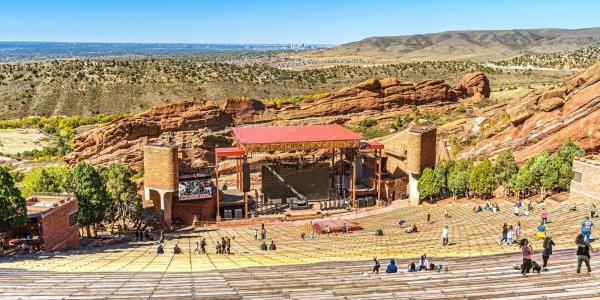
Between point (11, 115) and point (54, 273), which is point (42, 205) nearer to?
point (54, 273)

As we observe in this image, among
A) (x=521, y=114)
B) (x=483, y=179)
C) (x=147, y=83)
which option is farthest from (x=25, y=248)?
(x=147, y=83)

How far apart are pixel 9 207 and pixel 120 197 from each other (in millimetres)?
11146

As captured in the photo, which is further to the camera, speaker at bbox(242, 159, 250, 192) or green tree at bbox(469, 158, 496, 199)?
speaker at bbox(242, 159, 250, 192)

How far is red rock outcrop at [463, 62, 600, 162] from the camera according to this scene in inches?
1745

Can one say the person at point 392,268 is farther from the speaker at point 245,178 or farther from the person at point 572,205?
the speaker at point 245,178

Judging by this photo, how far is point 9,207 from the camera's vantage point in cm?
2891

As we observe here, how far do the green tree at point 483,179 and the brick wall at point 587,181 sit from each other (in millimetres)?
6717

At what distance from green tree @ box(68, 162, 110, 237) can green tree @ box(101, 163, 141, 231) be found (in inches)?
80.5

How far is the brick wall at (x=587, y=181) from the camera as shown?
33969mm

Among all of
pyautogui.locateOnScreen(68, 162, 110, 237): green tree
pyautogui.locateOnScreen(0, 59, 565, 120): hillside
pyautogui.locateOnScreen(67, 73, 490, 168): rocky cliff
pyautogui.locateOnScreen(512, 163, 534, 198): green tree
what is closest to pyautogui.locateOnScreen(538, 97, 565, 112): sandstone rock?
pyautogui.locateOnScreen(512, 163, 534, 198): green tree

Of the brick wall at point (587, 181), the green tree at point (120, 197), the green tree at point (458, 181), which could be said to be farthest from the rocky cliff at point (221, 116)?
the brick wall at point (587, 181)

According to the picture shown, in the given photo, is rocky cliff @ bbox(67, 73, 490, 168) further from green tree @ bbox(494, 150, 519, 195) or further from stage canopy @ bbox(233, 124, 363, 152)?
green tree @ bbox(494, 150, 519, 195)

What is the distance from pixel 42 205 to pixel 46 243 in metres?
3.58

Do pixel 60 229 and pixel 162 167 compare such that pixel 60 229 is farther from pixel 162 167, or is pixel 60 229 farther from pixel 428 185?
pixel 428 185
